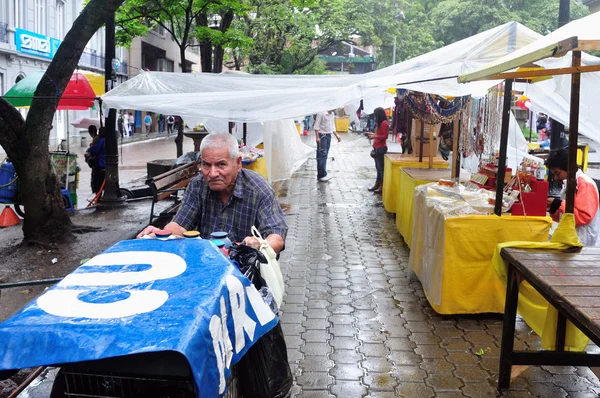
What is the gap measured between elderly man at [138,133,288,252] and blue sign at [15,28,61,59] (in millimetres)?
25483

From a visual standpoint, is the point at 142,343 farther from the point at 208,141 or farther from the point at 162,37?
the point at 162,37

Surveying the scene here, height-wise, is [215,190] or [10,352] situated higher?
[215,190]

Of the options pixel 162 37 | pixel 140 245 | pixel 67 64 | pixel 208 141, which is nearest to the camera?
pixel 140 245

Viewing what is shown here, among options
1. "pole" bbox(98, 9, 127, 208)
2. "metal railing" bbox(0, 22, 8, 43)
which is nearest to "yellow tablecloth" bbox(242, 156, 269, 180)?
"pole" bbox(98, 9, 127, 208)

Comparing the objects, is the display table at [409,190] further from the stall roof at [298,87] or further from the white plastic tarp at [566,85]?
the white plastic tarp at [566,85]

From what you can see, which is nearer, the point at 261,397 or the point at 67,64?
the point at 261,397

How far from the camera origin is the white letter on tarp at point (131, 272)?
7.77 ft

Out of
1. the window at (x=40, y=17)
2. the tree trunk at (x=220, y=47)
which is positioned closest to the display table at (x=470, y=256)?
the tree trunk at (x=220, y=47)

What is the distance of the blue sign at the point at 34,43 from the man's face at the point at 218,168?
25.6m

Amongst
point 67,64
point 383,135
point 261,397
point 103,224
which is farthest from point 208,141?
point 383,135

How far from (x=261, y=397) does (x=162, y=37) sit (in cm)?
4599

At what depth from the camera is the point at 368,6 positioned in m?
29.3

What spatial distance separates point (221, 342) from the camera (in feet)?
7.26

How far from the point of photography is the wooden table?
2.77 m
